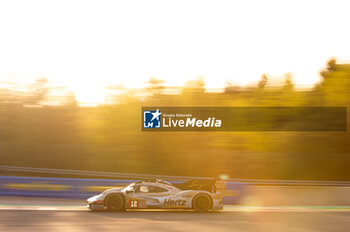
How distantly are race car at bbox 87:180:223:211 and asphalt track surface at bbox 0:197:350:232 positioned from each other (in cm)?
29

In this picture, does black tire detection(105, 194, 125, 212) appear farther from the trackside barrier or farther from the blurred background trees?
the blurred background trees

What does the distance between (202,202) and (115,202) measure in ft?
9.45

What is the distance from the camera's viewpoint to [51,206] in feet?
51.1

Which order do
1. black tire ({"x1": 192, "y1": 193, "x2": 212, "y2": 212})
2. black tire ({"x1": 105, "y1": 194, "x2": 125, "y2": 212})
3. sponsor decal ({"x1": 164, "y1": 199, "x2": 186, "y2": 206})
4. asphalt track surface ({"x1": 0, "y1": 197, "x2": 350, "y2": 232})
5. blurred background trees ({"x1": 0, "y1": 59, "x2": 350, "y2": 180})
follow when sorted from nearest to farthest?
1. asphalt track surface ({"x1": 0, "y1": 197, "x2": 350, "y2": 232})
2. black tire ({"x1": 105, "y1": 194, "x2": 125, "y2": 212})
3. sponsor decal ({"x1": 164, "y1": 199, "x2": 186, "y2": 206})
4. black tire ({"x1": 192, "y1": 193, "x2": 212, "y2": 212})
5. blurred background trees ({"x1": 0, "y1": 59, "x2": 350, "y2": 180})

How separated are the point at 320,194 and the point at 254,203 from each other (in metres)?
2.84

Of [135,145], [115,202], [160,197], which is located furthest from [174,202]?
[135,145]

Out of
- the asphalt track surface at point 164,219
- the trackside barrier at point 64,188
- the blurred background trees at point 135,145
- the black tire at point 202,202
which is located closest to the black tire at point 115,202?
the asphalt track surface at point 164,219

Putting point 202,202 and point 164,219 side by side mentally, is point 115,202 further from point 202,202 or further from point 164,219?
point 202,202

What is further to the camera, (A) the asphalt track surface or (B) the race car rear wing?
(B) the race car rear wing

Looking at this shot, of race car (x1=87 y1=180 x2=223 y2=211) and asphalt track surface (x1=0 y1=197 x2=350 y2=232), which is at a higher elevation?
race car (x1=87 y1=180 x2=223 y2=211)

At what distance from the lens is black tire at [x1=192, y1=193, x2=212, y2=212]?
47.0ft

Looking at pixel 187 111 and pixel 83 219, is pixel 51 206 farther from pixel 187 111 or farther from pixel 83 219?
pixel 187 111

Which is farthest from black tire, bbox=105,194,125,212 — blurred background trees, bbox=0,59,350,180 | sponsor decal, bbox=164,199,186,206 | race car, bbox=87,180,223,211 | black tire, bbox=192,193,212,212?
blurred background trees, bbox=0,59,350,180

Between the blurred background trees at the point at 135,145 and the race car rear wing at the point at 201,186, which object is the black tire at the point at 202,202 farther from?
the blurred background trees at the point at 135,145
